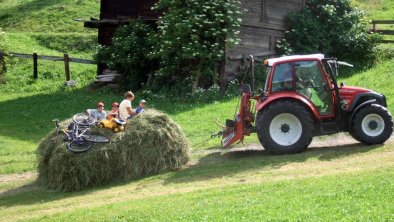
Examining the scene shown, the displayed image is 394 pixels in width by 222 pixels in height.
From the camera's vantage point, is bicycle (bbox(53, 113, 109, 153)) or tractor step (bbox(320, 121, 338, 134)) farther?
tractor step (bbox(320, 121, 338, 134))

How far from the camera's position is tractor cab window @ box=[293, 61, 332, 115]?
14500 mm

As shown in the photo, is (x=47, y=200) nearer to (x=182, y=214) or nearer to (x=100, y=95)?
(x=182, y=214)

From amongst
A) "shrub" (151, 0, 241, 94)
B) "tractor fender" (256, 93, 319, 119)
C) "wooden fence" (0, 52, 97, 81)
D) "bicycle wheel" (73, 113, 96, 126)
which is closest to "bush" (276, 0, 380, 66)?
"shrub" (151, 0, 241, 94)

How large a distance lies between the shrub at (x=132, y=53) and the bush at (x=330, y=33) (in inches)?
215

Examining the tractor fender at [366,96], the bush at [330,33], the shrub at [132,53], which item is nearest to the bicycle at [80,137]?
the tractor fender at [366,96]

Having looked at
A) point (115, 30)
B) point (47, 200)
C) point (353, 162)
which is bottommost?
point (47, 200)

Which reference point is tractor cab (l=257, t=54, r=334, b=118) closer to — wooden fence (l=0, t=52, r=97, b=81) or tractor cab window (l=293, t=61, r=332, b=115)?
tractor cab window (l=293, t=61, r=332, b=115)

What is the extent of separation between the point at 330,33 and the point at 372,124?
39.5 feet

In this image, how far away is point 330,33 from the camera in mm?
25859

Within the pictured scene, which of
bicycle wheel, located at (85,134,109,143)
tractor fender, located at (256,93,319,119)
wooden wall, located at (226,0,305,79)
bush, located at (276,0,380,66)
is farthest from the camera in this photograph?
bush, located at (276,0,380,66)

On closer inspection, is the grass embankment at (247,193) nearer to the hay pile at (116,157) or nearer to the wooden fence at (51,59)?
the hay pile at (116,157)

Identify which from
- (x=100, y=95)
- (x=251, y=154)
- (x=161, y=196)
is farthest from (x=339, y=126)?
(x=100, y=95)

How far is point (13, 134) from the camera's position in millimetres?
20984

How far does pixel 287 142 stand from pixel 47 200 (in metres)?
5.44
